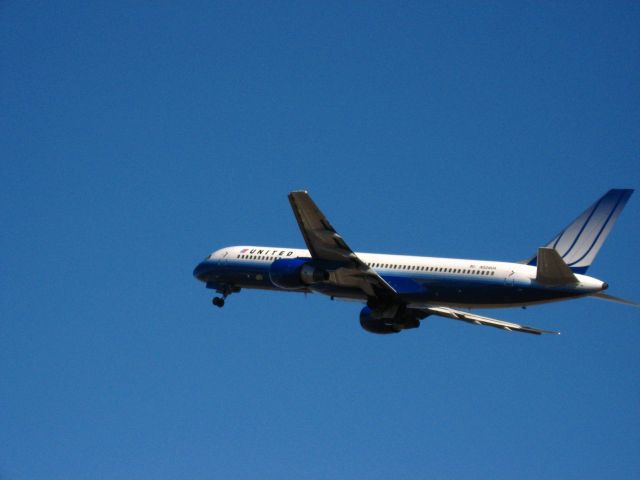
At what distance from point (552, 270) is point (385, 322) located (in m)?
11.7

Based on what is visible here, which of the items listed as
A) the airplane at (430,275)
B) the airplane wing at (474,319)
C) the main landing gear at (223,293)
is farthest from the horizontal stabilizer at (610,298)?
the main landing gear at (223,293)

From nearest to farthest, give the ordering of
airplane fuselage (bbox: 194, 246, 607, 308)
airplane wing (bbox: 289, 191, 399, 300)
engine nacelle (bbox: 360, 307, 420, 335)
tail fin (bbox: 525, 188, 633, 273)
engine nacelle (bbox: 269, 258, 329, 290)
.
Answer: airplane wing (bbox: 289, 191, 399, 300)
airplane fuselage (bbox: 194, 246, 607, 308)
engine nacelle (bbox: 269, 258, 329, 290)
tail fin (bbox: 525, 188, 633, 273)
engine nacelle (bbox: 360, 307, 420, 335)

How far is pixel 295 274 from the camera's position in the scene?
222ft

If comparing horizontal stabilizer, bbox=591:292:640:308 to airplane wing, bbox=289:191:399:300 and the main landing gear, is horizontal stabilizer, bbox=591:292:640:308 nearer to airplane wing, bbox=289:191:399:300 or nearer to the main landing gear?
airplane wing, bbox=289:191:399:300

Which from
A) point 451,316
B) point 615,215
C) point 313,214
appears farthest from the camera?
point 451,316

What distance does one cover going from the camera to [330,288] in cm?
6962

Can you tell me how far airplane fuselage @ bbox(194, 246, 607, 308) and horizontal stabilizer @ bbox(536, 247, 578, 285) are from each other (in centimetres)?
32

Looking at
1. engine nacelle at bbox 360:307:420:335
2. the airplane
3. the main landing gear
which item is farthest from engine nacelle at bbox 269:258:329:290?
the main landing gear

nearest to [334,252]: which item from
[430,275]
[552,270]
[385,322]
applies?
[430,275]

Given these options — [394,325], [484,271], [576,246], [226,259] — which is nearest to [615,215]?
[576,246]

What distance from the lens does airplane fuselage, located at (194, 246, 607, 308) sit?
2544 inches

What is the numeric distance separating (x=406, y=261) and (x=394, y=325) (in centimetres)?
406

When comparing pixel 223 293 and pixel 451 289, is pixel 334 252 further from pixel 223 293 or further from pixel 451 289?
pixel 223 293

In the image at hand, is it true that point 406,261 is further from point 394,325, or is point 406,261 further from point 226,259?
point 226,259
